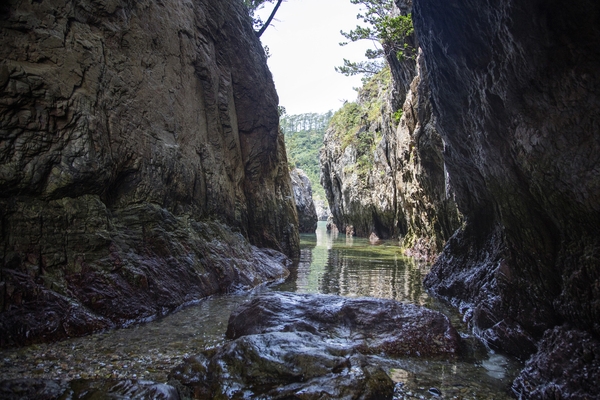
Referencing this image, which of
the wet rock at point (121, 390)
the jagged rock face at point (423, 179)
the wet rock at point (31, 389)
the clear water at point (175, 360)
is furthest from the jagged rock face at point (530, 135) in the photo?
the jagged rock face at point (423, 179)

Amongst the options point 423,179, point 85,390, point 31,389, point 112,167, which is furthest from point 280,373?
point 423,179

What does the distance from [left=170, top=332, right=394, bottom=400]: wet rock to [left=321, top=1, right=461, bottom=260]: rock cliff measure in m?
8.04

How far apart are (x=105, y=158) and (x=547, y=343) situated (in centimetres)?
688

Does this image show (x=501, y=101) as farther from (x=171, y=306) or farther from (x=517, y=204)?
(x=171, y=306)

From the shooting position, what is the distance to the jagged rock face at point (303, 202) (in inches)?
1645

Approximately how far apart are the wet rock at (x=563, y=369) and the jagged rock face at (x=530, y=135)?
18 cm

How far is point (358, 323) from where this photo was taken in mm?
5965

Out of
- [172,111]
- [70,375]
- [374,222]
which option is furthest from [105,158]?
[374,222]

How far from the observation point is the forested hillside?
4031 inches

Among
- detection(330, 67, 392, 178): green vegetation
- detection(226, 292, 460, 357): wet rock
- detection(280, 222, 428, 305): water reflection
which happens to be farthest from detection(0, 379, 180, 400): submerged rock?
detection(330, 67, 392, 178): green vegetation

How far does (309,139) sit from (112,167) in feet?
362

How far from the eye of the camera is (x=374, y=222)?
3481 cm

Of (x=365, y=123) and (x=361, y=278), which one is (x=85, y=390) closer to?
(x=361, y=278)

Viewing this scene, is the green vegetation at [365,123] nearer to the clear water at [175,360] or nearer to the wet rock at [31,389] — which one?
the clear water at [175,360]
